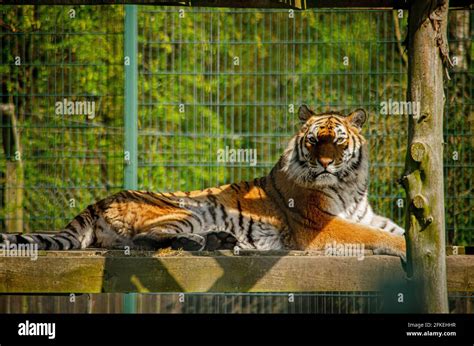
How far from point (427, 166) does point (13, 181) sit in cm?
322

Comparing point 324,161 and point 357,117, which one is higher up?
point 357,117

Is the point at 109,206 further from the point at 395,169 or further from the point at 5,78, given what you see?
the point at 395,169

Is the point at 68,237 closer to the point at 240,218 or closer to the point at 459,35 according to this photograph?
the point at 240,218

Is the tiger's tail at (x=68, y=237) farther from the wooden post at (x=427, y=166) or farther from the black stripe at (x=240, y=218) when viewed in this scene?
the wooden post at (x=427, y=166)

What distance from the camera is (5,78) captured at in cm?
600

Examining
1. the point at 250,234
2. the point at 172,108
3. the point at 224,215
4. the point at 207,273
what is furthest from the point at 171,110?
the point at 207,273

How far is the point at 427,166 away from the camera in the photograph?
11.2ft

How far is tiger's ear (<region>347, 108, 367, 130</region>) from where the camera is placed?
4.87 metres

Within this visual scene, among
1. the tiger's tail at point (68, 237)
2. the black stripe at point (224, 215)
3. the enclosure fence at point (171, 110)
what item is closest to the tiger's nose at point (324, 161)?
the black stripe at point (224, 215)

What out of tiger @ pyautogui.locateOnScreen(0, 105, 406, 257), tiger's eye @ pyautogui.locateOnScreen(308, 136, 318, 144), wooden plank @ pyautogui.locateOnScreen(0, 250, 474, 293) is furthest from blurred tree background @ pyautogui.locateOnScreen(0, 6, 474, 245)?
wooden plank @ pyautogui.locateOnScreen(0, 250, 474, 293)

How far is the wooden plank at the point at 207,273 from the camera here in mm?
3670

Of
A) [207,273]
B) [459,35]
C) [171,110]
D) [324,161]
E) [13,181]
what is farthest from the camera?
[459,35]
